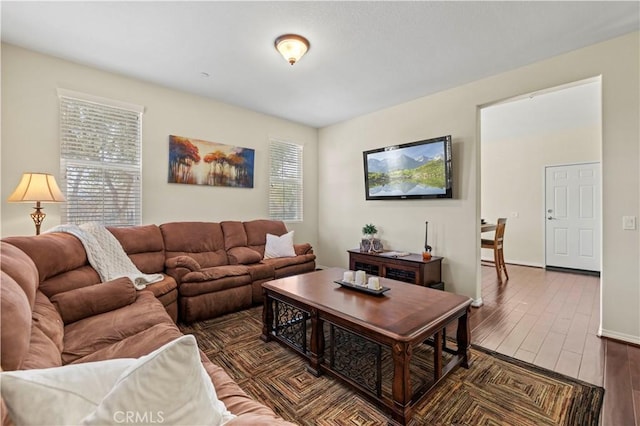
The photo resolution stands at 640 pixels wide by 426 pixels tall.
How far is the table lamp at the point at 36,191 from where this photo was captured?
7.88 ft

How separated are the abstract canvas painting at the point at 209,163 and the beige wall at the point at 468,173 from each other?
5.19 feet

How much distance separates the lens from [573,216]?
17.0 feet

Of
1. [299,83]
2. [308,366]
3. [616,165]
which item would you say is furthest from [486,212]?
[308,366]

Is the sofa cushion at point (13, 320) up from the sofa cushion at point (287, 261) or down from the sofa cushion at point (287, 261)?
up

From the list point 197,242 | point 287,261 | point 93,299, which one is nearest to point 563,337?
point 287,261

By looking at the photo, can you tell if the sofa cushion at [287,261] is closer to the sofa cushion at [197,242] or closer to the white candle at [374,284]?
the sofa cushion at [197,242]

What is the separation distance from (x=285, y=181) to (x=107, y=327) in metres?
3.57

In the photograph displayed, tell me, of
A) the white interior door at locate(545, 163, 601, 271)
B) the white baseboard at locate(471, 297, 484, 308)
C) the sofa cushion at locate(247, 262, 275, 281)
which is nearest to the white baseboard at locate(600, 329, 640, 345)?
the white baseboard at locate(471, 297, 484, 308)

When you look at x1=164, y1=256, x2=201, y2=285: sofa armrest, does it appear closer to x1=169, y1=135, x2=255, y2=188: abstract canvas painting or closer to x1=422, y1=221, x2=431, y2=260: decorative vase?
x1=169, y1=135, x2=255, y2=188: abstract canvas painting

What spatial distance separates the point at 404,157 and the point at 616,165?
208 cm

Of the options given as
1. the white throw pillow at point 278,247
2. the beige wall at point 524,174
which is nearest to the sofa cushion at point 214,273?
the white throw pillow at point 278,247

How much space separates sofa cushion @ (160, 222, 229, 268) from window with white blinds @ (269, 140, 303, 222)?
1180mm

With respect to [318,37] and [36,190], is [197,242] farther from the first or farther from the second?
[318,37]

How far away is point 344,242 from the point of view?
4953 millimetres
